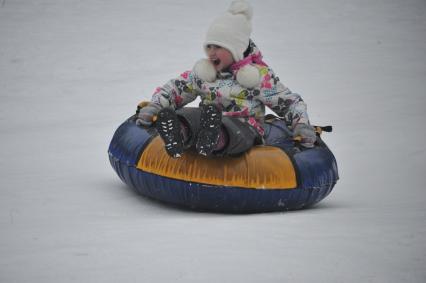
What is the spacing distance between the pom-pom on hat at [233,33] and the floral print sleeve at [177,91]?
320 millimetres

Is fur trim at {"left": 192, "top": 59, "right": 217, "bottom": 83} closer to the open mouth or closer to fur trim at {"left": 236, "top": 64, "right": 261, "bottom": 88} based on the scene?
the open mouth

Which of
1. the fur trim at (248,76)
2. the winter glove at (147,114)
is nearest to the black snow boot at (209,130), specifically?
Answer: the fur trim at (248,76)

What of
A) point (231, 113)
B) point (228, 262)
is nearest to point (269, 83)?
point (231, 113)

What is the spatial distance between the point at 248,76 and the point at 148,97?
13.2 feet

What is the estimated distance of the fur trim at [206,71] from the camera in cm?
440

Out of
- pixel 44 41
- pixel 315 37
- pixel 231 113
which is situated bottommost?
pixel 44 41

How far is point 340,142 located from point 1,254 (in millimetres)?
4242

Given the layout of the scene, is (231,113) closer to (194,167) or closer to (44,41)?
(194,167)

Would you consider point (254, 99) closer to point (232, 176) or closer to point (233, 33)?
point (233, 33)

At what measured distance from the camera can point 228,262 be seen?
3.19 m

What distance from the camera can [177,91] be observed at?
4684 millimetres

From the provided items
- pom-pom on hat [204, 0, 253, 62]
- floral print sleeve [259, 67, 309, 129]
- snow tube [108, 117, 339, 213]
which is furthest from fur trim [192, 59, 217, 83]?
snow tube [108, 117, 339, 213]

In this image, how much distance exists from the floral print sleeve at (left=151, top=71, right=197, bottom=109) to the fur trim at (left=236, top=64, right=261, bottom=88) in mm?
394

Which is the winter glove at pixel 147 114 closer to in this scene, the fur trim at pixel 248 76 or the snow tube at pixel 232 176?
the snow tube at pixel 232 176
